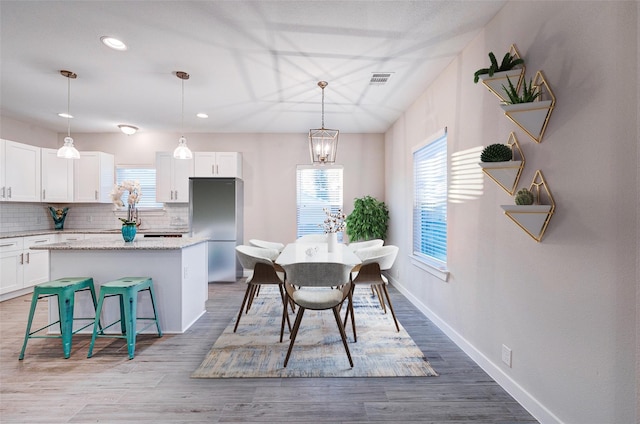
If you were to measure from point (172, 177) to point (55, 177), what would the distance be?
1853 millimetres

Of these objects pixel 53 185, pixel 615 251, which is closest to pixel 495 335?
pixel 615 251

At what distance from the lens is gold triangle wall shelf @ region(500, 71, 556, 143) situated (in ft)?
5.58

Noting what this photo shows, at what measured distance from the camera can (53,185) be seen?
508 centimetres

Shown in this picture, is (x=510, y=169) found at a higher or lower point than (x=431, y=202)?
higher

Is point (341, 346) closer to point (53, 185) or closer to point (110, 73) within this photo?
point (110, 73)

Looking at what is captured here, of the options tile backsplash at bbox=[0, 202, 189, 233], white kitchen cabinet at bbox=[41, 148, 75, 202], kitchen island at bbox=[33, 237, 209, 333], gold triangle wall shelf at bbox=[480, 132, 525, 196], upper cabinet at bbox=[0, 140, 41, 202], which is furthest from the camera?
tile backsplash at bbox=[0, 202, 189, 233]

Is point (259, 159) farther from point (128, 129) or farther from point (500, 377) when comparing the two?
point (500, 377)

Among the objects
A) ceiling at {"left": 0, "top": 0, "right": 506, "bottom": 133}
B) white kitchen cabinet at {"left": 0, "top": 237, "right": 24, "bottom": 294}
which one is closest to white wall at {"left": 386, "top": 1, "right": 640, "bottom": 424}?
ceiling at {"left": 0, "top": 0, "right": 506, "bottom": 133}

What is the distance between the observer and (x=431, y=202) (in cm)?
368

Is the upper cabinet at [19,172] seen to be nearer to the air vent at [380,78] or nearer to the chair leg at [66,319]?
the chair leg at [66,319]

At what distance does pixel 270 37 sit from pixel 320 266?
1.96 m

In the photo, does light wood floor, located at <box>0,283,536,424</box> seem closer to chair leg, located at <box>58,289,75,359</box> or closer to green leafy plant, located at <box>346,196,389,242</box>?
chair leg, located at <box>58,289,75,359</box>

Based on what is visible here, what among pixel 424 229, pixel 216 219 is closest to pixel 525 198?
pixel 424 229

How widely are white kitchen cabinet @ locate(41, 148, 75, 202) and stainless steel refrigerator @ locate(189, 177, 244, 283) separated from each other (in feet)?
7.07
